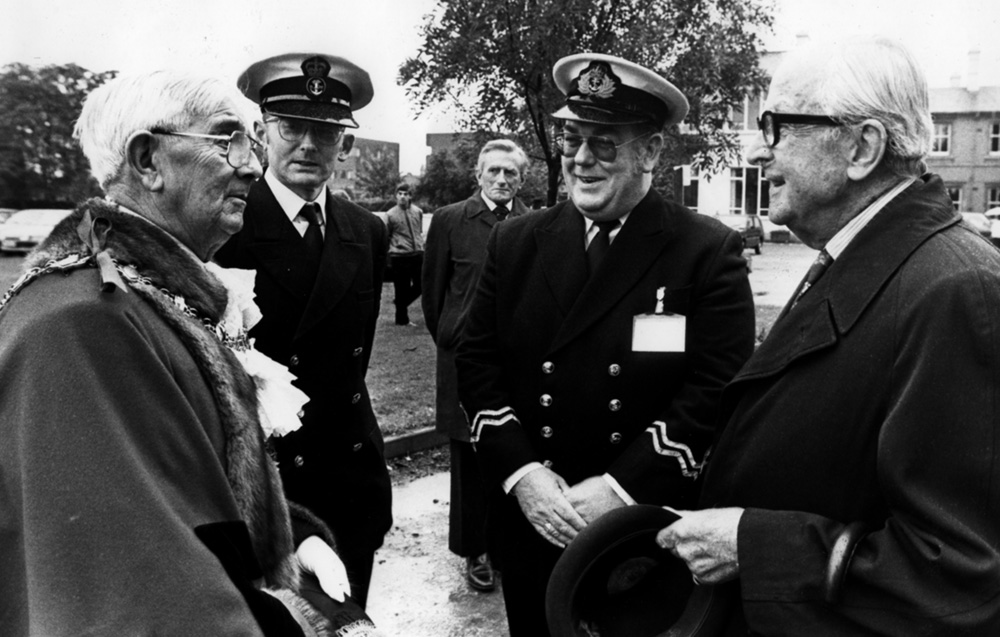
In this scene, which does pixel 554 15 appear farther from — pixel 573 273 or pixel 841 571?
pixel 841 571

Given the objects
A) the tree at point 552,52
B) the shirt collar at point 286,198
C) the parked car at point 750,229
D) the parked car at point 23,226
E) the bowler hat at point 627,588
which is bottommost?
the parked car at point 750,229

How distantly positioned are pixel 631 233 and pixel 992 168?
50.0m

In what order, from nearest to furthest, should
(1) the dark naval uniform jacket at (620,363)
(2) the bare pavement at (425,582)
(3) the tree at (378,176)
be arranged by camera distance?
1. (1) the dark naval uniform jacket at (620,363)
2. (2) the bare pavement at (425,582)
3. (3) the tree at (378,176)

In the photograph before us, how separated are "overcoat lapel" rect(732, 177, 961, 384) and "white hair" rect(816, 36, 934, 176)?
95 millimetres

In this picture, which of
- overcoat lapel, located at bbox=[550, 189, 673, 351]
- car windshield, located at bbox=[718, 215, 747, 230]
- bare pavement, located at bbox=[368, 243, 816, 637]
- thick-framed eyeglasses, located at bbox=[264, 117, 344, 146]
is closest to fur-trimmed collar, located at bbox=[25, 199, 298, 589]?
overcoat lapel, located at bbox=[550, 189, 673, 351]

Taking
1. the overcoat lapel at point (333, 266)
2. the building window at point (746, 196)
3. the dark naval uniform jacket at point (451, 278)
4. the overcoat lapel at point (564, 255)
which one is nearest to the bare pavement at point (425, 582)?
the dark naval uniform jacket at point (451, 278)

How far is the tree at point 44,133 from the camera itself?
114 inches

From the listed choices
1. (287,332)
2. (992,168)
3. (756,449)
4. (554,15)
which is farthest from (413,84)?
(992,168)

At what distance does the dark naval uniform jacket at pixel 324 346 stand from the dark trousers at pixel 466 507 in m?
1.50

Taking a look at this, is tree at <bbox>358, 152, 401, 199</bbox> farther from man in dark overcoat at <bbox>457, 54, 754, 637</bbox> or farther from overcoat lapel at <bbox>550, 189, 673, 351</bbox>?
overcoat lapel at <bbox>550, 189, 673, 351</bbox>

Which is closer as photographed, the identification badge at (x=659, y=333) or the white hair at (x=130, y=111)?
the white hair at (x=130, y=111)

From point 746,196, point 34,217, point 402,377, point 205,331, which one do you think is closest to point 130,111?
point 205,331

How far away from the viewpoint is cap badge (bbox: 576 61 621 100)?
9.92ft

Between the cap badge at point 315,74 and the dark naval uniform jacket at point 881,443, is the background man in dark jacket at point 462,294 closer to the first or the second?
the cap badge at point 315,74
